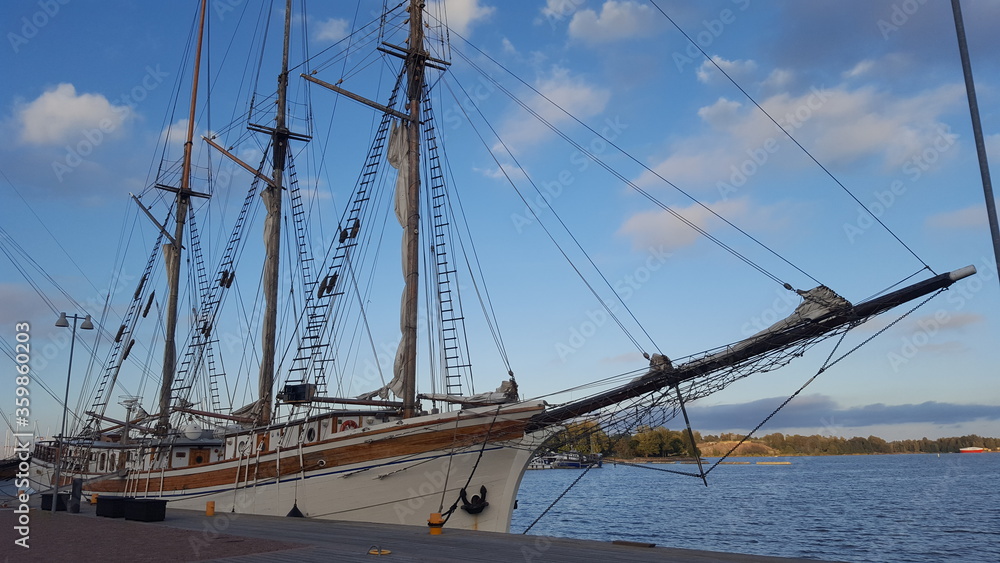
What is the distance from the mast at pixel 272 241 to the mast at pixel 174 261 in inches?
284

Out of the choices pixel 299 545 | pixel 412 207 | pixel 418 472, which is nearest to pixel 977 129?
pixel 299 545

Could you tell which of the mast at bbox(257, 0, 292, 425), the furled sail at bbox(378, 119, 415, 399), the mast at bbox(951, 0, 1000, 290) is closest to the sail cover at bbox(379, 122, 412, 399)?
the furled sail at bbox(378, 119, 415, 399)

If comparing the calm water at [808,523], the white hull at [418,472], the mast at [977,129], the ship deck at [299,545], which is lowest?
the calm water at [808,523]

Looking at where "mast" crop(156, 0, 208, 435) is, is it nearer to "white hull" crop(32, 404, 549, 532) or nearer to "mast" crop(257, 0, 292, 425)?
"mast" crop(257, 0, 292, 425)

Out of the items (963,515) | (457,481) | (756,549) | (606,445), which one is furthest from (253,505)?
(963,515)

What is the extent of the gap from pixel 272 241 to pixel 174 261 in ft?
30.5

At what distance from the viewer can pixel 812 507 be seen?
184 feet

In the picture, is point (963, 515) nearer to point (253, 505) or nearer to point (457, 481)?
point (457, 481)

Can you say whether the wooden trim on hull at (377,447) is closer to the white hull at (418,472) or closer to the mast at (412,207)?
the white hull at (418,472)

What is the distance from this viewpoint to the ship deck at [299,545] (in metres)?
11.4

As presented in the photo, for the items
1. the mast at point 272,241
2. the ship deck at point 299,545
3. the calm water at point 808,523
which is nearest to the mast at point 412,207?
the ship deck at point 299,545

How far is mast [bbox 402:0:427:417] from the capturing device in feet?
70.7

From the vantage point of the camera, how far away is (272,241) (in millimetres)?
32094

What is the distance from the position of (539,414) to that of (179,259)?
27062mm
